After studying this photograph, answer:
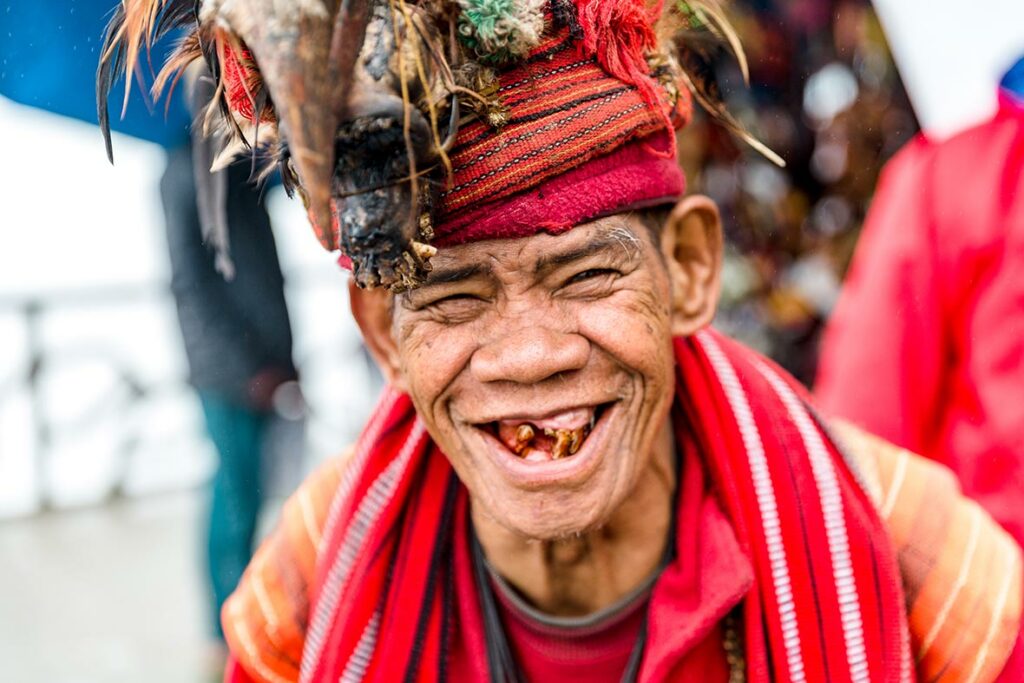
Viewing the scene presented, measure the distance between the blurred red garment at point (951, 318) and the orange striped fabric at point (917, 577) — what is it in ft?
1.84

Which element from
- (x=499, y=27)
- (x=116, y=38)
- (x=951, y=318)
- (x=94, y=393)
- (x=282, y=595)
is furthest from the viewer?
(x=94, y=393)

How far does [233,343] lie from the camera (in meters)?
3.67

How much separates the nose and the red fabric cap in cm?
17

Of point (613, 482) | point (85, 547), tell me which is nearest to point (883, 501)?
point (613, 482)

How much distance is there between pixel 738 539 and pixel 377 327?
777 millimetres

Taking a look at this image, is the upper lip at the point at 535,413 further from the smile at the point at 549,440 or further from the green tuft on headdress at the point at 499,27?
the green tuft on headdress at the point at 499,27

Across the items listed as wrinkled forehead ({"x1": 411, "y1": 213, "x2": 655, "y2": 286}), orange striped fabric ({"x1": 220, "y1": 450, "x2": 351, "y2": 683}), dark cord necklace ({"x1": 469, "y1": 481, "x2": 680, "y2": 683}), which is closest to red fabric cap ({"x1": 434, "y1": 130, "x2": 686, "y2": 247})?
wrinkled forehead ({"x1": 411, "y1": 213, "x2": 655, "y2": 286})

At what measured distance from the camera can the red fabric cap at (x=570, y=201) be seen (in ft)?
5.98

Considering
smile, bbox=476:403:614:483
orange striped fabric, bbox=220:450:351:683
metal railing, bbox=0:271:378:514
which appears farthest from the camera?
metal railing, bbox=0:271:378:514

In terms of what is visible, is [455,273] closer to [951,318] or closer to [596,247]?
[596,247]

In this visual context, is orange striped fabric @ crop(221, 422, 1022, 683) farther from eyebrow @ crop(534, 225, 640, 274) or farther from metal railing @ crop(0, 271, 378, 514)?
metal railing @ crop(0, 271, 378, 514)

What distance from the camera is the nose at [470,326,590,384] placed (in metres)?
1.86

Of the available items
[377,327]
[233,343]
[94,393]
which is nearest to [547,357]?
[377,327]

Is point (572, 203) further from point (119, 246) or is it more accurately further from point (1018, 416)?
point (119, 246)
